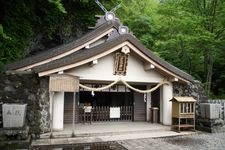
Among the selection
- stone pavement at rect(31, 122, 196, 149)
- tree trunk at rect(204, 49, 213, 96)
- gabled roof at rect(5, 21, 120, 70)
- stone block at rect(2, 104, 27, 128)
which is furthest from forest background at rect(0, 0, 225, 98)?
stone pavement at rect(31, 122, 196, 149)

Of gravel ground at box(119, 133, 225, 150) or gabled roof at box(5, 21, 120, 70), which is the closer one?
gravel ground at box(119, 133, 225, 150)

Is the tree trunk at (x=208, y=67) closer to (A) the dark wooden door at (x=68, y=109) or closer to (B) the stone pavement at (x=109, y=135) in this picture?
(B) the stone pavement at (x=109, y=135)

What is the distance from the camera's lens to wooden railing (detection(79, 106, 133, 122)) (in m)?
14.4

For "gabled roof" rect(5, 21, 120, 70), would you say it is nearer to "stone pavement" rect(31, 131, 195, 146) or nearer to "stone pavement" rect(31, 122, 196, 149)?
"stone pavement" rect(31, 122, 196, 149)

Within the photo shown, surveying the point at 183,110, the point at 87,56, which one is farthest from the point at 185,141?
the point at 87,56

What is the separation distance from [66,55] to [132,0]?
67.3ft

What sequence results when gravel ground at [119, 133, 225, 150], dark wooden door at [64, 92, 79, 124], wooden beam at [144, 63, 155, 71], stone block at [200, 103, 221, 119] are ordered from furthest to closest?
1. dark wooden door at [64, 92, 79, 124]
2. wooden beam at [144, 63, 155, 71]
3. stone block at [200, 103, 221, 119]
4. gravel ground at [119, 133, 225, 150]

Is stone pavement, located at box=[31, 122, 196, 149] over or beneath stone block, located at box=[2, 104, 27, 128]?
beneath

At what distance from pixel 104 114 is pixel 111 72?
3.30 metres

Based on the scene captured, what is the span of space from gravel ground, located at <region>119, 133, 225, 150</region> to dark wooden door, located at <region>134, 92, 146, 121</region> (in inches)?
164

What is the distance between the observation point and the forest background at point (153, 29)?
1623cm

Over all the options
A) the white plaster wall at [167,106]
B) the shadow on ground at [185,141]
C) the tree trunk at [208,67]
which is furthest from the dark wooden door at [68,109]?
the tree trunk at [208,67]

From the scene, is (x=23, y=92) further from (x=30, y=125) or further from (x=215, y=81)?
(x=215, y=81)

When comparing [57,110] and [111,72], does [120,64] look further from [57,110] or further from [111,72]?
[57,110]
